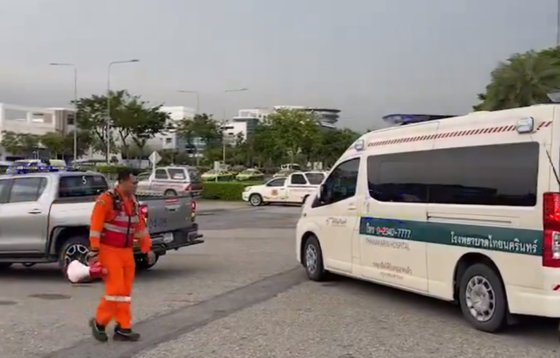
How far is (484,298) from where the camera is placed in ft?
24.9

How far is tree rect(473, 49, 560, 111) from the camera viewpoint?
3188cm

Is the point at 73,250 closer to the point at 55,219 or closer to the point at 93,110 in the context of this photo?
the point at 55,219

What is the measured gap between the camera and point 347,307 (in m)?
8.98

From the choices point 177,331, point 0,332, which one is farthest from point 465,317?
point 0,332

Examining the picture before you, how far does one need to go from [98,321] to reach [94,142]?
8907cm

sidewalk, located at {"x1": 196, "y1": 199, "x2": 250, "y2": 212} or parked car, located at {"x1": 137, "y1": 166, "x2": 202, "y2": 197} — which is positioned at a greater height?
parked car, located at {"x1": 137, "y1": 166, "x2": 202, "y2": 197}

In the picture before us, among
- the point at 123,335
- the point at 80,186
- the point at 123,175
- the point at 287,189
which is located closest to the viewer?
the point at 123,335

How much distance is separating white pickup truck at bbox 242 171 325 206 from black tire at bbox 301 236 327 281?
2139 cm

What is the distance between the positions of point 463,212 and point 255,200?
2803cm

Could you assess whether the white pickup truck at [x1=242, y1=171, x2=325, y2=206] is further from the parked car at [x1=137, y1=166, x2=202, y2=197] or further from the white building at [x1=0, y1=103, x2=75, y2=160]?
the white building at [x1=0, y1=103, x2=75, y2=160]

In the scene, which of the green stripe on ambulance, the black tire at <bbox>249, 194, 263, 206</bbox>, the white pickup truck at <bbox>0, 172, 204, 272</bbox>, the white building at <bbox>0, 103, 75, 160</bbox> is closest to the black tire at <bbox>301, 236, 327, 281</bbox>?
the green stripe on ambulance

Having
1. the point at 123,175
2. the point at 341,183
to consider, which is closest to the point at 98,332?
the point at 123,175

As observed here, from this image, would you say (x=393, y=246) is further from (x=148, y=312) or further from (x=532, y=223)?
(x=148, y=312)

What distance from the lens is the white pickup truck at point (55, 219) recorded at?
11.3 metres
